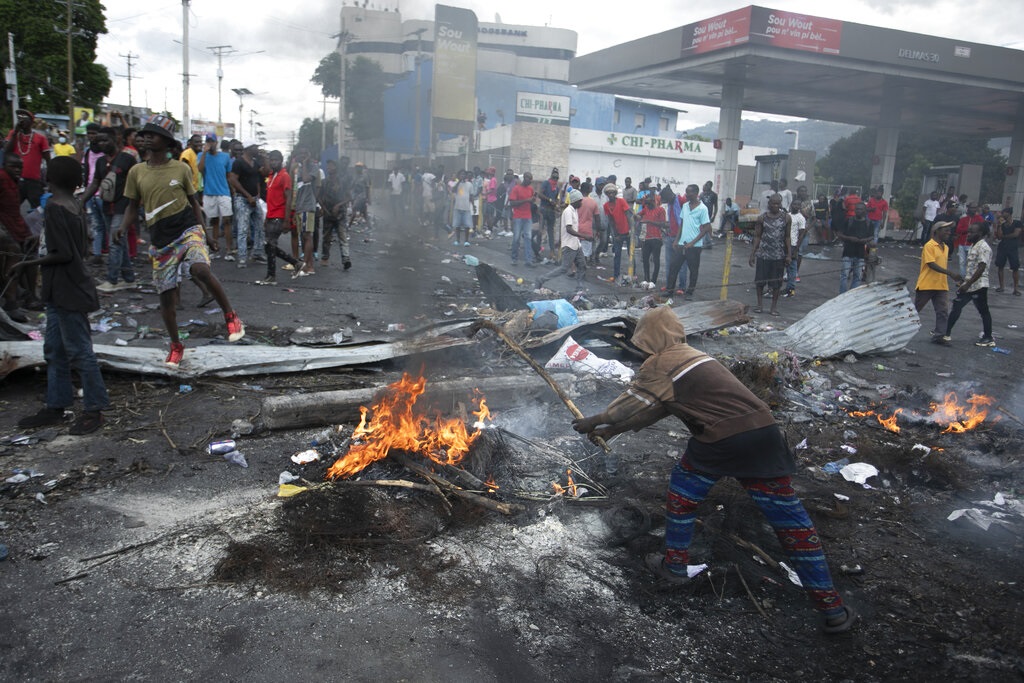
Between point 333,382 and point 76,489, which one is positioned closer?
point 76,489

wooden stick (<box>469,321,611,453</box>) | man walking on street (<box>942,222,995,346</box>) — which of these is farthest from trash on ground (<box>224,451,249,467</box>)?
man walking on street (<box>942,222,995,346</box>)

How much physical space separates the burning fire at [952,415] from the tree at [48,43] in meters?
35.4

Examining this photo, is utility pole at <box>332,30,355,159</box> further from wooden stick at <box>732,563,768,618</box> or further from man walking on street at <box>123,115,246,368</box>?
wooden stick at <box>732,563,768,618</box>

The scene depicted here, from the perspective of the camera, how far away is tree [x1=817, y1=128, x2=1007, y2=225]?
35.6m

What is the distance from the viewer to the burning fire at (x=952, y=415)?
6109 millimetres

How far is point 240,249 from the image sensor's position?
36.8 feet

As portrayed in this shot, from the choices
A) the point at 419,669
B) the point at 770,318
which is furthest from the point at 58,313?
Answer: the point at 770,318

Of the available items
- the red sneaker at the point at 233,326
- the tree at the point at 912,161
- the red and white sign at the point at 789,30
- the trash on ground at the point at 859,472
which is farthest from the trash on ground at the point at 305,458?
the tree at the point at 912,161

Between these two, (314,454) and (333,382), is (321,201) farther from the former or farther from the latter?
(314,454)

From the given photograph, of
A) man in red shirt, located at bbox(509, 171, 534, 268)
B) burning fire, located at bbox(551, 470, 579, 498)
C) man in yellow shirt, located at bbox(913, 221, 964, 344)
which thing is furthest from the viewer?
man in red shirt, located at bbox(509, 171, 534, 268)

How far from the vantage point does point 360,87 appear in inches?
354

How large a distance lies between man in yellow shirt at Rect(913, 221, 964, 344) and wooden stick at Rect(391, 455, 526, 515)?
7457 millimetres

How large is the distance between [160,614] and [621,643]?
201 cm

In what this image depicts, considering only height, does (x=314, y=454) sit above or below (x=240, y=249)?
below
